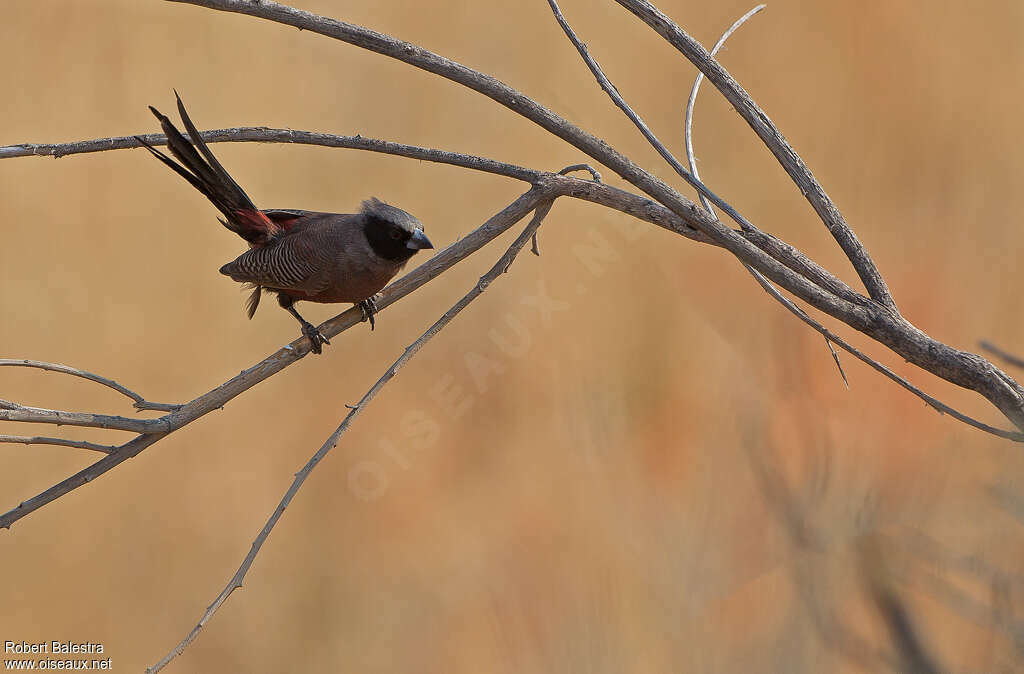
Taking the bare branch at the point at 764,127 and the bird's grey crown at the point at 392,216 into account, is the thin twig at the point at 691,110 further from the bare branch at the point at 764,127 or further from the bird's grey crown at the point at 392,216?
the bird's grey crown at the point at 392,216

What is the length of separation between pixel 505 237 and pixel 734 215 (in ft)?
4.70

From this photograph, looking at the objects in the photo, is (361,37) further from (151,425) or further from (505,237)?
(505,237)

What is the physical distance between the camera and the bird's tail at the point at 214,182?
4.55 ft

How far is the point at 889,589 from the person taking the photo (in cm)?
78

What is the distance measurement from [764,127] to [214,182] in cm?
101

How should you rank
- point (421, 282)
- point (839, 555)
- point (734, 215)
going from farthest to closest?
point (421, 282) < point (734, 215) < point (839, 555)

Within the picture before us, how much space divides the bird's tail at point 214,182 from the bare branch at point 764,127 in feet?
2.13

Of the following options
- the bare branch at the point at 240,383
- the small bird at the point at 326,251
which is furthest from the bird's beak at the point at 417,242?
the bare branch at the point at 240,383

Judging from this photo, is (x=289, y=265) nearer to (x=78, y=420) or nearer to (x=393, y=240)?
(x=393, y=240)

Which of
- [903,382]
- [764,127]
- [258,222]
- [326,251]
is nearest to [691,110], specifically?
[764,127]

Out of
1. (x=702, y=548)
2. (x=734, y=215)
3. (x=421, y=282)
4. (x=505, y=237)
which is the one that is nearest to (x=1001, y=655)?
(x=702, y=548)

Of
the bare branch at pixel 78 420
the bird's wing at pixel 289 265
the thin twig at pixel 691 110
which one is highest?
the bird's wing at pixel 289 265

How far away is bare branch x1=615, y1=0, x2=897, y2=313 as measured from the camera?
110cm

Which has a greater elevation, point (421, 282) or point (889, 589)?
point (421, 282)
